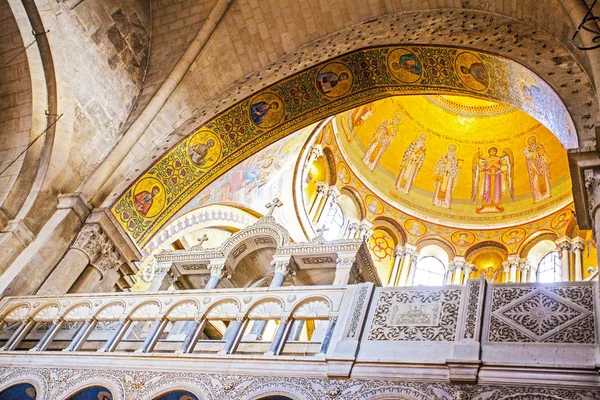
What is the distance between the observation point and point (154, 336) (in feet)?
25.2

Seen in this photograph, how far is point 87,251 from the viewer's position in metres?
10.9

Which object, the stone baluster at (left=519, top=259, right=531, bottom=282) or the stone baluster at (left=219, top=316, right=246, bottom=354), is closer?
the stone baluster at (left=219, top=316, right=246, bottom=354)

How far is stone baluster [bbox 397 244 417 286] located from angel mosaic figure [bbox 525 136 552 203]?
3810mm

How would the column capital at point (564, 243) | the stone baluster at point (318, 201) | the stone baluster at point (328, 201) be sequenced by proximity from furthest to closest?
1. the stone baluster at point (328, 201)
2. the stone baluster at point (318, 201)
3. the column capital at point (564, 243)

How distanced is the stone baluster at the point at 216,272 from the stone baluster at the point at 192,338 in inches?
86.0

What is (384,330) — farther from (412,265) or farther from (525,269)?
(412,265)

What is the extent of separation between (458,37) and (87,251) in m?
7.41

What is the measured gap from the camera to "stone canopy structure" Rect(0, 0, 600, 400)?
6281mm

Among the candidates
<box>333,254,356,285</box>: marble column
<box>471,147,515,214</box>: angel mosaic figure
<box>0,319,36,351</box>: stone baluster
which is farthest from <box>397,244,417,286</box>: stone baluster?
<box>0,319,36,351</box>: stone baluster

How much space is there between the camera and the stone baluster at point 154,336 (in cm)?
750

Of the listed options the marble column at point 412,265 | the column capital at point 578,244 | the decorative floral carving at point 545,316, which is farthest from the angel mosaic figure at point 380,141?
the decorative floral carving at point 545,316

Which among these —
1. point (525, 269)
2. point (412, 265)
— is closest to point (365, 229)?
point (412, 265)

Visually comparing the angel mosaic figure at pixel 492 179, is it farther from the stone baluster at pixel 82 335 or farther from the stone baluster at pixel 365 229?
the stone baluster at pixel 82 335

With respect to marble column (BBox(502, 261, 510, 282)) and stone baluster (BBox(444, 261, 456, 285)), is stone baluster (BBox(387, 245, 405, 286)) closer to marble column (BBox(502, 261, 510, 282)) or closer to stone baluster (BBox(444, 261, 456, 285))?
stone baluster (BBox(444, 261, 456, 285))
